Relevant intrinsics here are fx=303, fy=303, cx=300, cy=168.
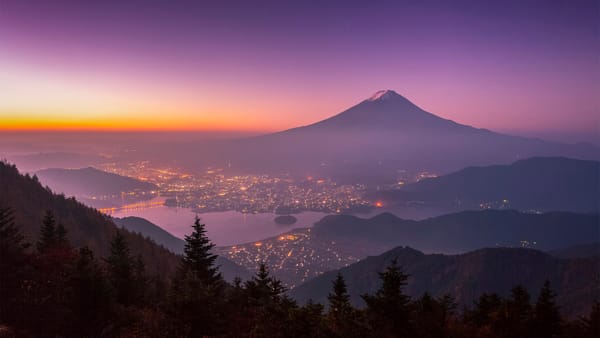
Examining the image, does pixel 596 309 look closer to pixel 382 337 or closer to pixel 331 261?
pixel 382 337

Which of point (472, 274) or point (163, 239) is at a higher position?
point (472, 274)

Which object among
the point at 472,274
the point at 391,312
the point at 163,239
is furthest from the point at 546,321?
the point at 163,239

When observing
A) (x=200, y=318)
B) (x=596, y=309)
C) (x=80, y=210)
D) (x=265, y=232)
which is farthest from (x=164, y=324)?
A: (x=265, y=232)

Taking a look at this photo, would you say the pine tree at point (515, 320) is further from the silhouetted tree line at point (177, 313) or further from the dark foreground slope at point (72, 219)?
the dark foreground slope at point (72, 219)

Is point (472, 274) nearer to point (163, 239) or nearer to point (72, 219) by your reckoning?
point (72, 219)

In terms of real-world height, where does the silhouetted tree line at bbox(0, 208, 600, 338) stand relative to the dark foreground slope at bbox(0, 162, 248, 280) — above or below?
above

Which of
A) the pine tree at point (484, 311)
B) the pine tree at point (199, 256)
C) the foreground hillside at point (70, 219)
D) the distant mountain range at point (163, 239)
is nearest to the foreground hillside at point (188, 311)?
the pine tree at point (484, 311)

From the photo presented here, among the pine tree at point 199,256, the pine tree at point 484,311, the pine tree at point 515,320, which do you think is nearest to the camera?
the pine tree at point 515,320

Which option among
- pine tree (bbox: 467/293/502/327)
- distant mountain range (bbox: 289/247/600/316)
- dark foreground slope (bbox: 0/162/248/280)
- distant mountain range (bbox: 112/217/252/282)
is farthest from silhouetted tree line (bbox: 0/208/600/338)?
distant mountain range (bbox: 112/217/252/282)

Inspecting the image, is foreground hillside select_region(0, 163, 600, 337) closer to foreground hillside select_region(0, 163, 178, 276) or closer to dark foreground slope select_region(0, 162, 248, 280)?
dark foreground slope select_region(0, 162, 248, 280)
